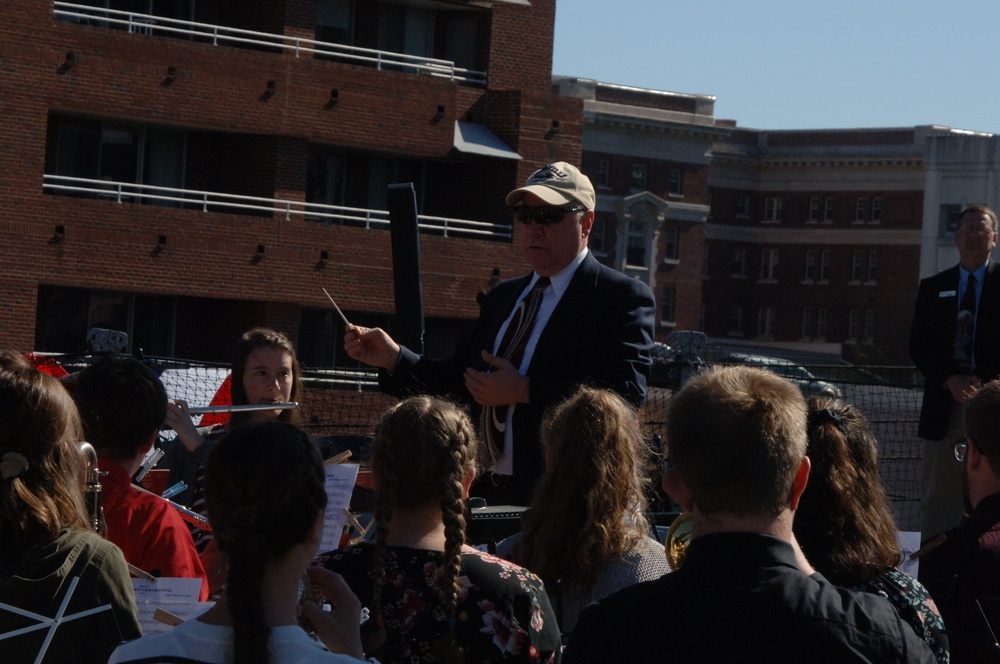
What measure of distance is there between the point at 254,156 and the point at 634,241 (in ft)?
142

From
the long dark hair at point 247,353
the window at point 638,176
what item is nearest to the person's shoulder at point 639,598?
the long dark hair at point 247,353

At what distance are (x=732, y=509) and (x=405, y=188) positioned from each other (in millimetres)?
3575

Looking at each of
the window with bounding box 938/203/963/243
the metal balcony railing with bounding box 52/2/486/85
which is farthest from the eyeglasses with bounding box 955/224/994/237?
the window with bounding box 938/203/963/243

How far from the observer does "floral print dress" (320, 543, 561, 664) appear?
3.65 meters

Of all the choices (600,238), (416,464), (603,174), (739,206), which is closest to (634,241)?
(600,238)

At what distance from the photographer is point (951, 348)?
9297 millimetres

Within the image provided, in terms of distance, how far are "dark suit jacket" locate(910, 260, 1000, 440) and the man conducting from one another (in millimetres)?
6761

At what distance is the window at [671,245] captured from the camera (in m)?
75.2

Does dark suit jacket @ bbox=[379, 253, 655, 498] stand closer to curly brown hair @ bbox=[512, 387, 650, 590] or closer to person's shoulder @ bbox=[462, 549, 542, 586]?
curly brown hair @ bbox=[512, 387, 650, 590]

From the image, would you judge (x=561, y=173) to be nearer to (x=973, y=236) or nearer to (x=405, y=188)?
(x=405, y=188)

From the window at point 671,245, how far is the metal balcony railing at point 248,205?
134 ft

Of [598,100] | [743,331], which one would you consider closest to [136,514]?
[598,100]

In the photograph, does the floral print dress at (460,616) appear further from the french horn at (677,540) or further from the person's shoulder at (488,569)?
the french horn at (677,540)

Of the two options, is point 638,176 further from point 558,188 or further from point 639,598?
point 639,598
